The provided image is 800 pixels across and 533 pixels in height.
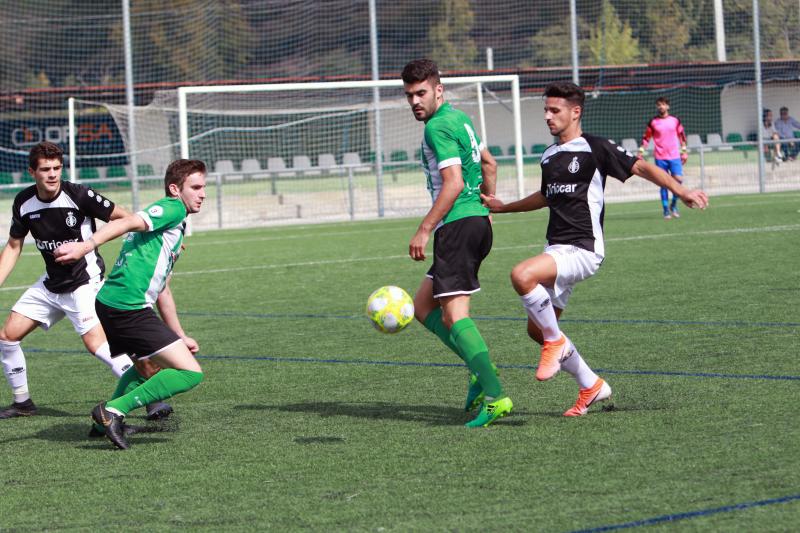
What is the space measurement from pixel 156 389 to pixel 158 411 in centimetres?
58

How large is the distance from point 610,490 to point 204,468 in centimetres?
181

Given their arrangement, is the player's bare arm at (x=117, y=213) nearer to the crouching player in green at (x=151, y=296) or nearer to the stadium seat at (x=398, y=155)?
the crouching player in green at (x=151, y=296)

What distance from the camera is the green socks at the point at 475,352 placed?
5.77 m

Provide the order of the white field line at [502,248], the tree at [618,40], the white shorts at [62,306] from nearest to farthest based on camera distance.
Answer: the white shorts at [62,306] < the white field line at [502,248] < the tree at [618,40]

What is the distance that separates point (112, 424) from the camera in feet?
18.2

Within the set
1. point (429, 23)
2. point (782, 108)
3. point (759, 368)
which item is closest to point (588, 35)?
point (429, 23)

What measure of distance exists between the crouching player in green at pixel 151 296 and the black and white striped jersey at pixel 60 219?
82 cm

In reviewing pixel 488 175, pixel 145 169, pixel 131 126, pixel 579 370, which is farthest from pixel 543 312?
pixel 145 169

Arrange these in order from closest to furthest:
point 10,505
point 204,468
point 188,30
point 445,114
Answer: point 10,505, point 204,468, point 445,114, point 188,30

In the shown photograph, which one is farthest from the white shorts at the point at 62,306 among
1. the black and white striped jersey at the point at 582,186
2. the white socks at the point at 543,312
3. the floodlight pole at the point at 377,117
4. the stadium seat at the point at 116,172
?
the stadium seat at the point at 116,172

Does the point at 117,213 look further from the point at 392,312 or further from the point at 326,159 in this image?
the point at 326,159

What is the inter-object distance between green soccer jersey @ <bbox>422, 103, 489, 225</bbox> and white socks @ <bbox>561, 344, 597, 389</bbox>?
0.88 meters

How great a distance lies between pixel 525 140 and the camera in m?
40.9

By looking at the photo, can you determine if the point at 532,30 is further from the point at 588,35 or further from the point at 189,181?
the point at 189,181
